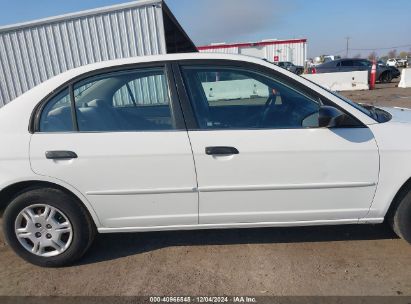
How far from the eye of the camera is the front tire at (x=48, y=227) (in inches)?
105

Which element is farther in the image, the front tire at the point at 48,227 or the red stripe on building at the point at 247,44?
the red stripe on building at the point at 247,44

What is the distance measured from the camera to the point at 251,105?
295 cm

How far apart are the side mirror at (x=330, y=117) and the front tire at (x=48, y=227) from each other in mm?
Answer: 1995

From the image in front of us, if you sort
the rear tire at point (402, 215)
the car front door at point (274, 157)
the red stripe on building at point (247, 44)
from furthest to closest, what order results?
the red stripe on building at point (247, 44)
the rear tire at point (402, 215)
the car front door at point (274, 157)

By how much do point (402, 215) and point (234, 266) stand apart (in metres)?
1.39

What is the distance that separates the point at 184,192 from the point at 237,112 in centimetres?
81

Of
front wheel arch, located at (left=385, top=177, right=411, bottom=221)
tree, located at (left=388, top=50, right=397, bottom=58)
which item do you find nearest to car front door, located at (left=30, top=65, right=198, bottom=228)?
front wheel arch, located at (left=385, top=177, right=411, bottom=221)

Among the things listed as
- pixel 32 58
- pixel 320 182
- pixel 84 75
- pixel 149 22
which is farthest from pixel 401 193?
pixel 32 58

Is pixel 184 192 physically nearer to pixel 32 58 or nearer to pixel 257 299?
pixel 257 299

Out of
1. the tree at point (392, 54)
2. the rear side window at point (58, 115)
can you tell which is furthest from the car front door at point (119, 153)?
the tree at point (392, 54)

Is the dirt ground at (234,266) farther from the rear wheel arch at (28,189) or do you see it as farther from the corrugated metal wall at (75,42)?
the corrugated metal wall at (75,42)

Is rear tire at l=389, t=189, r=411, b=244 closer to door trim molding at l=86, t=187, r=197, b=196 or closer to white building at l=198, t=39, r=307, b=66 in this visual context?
door trim molding at l=86, t=187, r=197, b=196

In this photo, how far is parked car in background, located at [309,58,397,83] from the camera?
2006 cm

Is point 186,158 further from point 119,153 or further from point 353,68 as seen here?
point 353,68
